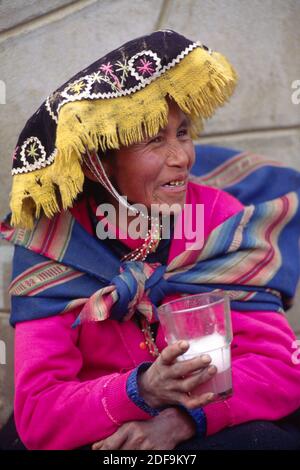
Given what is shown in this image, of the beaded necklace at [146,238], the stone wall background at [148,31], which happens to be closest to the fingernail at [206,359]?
the beaded necklace at [146,238]

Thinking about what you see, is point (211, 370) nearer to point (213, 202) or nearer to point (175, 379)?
point (175, 379)

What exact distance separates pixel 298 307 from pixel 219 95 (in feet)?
4.15

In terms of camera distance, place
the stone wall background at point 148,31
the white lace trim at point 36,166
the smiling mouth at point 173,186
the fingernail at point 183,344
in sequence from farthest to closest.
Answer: the stone wall background at point 148,31, the smiling mouth at point 173,186, the white lace trim at point 36,166, the fingernail at point 183,344

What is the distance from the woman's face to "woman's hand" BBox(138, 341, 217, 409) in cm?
62

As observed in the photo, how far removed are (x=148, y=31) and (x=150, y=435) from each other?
5.80 feet

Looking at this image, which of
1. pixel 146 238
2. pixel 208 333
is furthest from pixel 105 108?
pixel 208 333

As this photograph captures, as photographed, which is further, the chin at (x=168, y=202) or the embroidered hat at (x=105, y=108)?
the chin at (x=168, y=202)

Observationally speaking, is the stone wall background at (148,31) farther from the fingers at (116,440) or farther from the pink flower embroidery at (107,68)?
the fingers at (116,440)

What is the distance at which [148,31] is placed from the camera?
3.47 metres

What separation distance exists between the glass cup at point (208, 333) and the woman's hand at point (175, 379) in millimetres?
38

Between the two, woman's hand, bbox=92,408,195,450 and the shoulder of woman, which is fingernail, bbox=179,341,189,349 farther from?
the shoulder of woman

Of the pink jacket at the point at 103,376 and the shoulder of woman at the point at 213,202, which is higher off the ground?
the shoulder of woman at the point at 213,202

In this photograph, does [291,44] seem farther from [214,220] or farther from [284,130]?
[214,220]

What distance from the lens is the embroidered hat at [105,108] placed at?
2.50 meters
